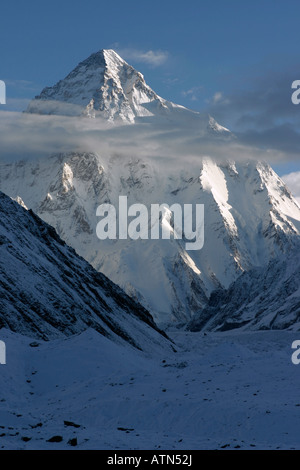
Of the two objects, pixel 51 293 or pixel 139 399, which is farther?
pixel 51 293

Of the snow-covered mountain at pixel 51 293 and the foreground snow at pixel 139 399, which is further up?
the snow-covered mountain at pixel 51 293

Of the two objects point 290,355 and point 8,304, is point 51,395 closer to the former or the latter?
point 290,355

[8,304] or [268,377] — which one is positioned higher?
[8,304]

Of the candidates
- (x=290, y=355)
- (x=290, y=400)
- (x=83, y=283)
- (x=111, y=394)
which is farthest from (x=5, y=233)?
(x=290, y=400)

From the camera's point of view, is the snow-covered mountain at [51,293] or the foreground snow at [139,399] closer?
the foreground snow at [139,399]

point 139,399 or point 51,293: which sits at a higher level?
point 51,293
